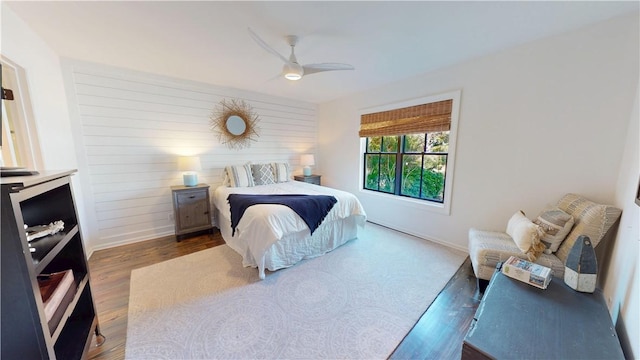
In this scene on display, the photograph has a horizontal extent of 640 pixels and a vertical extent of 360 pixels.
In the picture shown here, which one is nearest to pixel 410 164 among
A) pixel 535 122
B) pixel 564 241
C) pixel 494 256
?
pixel 535 122

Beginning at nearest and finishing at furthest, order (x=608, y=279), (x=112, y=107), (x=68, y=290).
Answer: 1. (x=68, y=290)
2. (x=608, y=279)
3. (x=112, y=107)

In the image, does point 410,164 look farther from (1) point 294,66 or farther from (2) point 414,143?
(1) point 294,66

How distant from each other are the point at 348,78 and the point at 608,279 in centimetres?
331

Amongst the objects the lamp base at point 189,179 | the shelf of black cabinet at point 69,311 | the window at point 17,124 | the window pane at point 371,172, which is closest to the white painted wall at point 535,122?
the window pane at point 371,172

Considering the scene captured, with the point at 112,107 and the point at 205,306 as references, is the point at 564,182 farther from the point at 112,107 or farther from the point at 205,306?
the point at 112,107

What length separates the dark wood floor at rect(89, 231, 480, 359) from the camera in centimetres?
156

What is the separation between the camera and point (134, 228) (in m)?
3.28

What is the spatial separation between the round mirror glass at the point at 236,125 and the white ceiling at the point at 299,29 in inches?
40.9

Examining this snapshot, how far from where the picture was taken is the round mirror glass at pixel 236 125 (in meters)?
3.89

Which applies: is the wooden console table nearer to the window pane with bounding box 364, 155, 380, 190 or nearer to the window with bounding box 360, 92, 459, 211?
the window with bounding box 360, 92, 459, 211

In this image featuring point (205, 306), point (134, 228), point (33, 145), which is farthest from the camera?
point (134, 228)

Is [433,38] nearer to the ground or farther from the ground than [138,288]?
farther from the ground

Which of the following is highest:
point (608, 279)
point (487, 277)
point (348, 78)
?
point (348, 78)

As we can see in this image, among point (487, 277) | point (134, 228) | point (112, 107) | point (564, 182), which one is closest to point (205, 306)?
point (134, 228)
